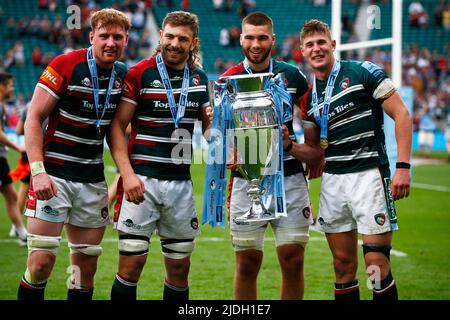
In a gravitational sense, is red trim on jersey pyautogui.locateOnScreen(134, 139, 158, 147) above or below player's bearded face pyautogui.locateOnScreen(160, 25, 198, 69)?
below

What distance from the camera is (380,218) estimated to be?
4.93 metres

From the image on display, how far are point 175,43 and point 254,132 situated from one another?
790mm

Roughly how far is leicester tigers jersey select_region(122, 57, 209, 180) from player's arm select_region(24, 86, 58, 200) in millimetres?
500

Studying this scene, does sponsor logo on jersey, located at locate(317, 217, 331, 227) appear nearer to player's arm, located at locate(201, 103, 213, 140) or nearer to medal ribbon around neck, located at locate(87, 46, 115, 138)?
player's arm, located at locate(201, 103, 213, 140)

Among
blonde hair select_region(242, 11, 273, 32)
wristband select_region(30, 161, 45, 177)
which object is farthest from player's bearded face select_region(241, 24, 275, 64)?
wristband select_region(30, 161, 45, 177)

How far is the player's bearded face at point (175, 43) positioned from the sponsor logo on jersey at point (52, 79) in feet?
2.27

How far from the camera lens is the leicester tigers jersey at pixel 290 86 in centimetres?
523

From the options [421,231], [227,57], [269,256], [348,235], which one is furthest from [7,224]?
[227,57]

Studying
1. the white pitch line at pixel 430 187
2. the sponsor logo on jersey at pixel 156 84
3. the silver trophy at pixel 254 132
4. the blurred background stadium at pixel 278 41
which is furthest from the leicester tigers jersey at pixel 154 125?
the white pitch line at pixel 430 187

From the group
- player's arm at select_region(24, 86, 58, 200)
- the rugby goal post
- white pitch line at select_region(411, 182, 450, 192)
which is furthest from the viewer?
white pitch line at select_region(411, 182, 450, 192)

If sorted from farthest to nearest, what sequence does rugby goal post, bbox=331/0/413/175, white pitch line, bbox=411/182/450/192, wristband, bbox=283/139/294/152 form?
1. white pitch line, bbox=411/182/450/192
2. rugby goal post, bbox=331/0/413/175
3. wristband, bbox=283/139/294/152

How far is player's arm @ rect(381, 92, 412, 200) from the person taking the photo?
4820mm

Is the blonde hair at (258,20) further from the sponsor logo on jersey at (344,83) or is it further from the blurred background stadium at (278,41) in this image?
the blurred background stadium at (278,41)
